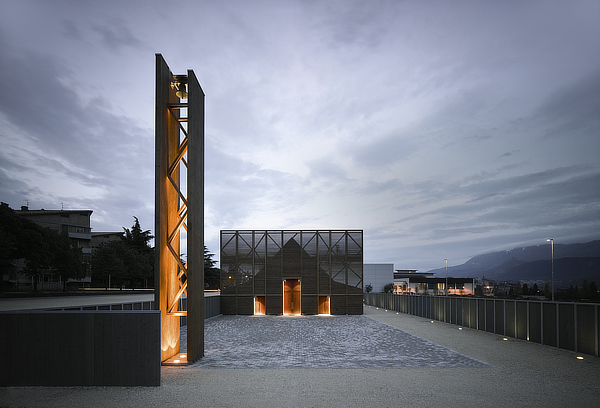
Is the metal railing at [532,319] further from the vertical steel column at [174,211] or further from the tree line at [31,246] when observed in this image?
the tree line at [31,246]

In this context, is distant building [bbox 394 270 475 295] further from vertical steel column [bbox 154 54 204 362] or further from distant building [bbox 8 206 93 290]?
vertical steel column [bbox 154 54 204 362]

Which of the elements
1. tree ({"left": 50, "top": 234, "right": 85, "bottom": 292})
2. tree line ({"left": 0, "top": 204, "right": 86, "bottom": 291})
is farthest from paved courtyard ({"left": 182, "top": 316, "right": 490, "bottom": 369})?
tree ({"left": 50, "top": 234, "right": 85, "bottom": 292})

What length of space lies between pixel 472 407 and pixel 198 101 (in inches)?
356

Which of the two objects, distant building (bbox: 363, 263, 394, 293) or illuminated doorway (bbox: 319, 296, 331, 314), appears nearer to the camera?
illuminated doorway (bbox: 319, 296, 331, 314)

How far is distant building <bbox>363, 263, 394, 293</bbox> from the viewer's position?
7788 cm

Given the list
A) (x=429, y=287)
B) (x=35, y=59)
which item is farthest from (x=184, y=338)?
(x=429, y=287)

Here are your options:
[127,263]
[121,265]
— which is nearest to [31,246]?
[121,265]

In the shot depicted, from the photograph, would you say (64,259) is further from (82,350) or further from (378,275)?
(378,275)

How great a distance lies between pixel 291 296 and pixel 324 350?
15631 mm

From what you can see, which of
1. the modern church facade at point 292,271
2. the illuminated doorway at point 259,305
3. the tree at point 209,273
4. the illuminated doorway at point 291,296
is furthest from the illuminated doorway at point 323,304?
the tree at point 209,273

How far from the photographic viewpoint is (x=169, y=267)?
1048cm

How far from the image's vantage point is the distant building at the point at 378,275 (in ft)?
255

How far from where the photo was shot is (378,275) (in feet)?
258

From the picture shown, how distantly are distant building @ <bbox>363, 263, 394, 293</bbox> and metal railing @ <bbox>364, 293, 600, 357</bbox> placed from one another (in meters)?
57.4
